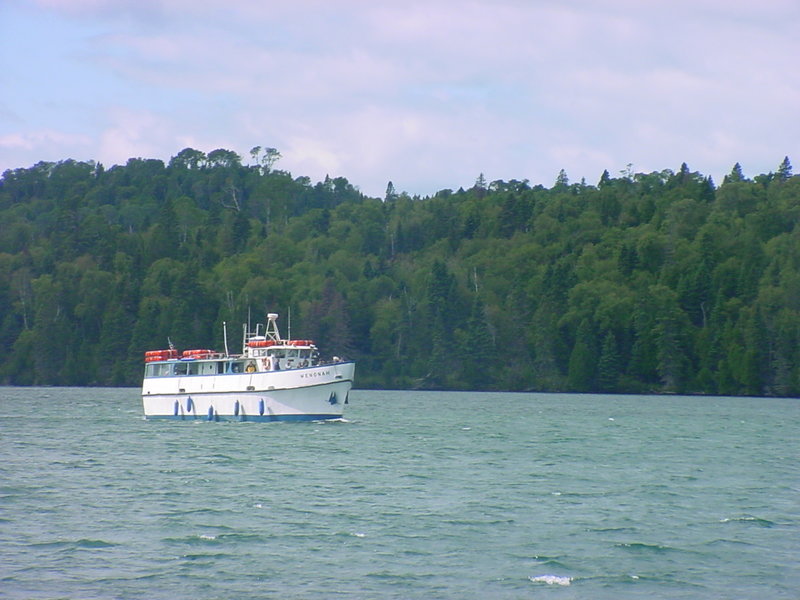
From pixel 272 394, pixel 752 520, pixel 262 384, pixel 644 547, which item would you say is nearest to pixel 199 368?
pixel 262 384

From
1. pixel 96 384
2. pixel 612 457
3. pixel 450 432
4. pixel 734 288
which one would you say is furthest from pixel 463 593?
pixel 96 384

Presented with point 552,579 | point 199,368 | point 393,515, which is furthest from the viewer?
point 199,368

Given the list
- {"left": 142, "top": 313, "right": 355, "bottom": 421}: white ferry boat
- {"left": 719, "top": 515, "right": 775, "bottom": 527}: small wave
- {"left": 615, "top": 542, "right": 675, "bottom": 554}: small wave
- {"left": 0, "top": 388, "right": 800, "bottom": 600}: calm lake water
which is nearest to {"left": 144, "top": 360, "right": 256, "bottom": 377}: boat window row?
{"left": 142, "top": 313, "right": 355, "bottom": 421}: white ferry boat

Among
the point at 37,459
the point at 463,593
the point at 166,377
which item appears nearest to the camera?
the point at 463,593

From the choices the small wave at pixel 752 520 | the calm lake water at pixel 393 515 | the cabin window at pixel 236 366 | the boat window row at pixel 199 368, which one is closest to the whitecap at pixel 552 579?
the calm lake water at pixel 393 515

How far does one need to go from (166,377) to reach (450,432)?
21645mm

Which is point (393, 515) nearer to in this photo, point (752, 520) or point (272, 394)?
point (752, 520)

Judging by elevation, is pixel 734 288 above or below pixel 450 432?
above

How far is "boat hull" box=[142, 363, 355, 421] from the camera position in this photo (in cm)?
7588

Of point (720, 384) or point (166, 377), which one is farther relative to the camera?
point (720, 384)

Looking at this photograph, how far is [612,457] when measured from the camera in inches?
2368

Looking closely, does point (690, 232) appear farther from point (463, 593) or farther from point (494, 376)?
point (463, 593)

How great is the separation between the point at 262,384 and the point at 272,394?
1.06 m

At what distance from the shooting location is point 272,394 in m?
76.8
